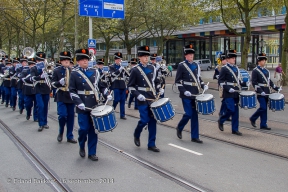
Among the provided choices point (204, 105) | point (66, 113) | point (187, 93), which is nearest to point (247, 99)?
point (204, 105)

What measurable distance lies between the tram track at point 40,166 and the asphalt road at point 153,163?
97mm

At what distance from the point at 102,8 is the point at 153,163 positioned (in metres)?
15.7

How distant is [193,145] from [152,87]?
1.62 m

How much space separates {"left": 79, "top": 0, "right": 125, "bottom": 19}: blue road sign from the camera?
67.3ft

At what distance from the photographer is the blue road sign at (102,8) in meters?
→ 20.5

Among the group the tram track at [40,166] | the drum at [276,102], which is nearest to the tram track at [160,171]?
the tram track at [40,166]

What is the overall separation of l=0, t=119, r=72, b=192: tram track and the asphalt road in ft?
0.32

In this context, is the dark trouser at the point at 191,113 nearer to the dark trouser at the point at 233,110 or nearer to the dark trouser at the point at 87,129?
the dark trouser at the point at 233,110

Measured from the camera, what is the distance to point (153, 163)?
689 cm

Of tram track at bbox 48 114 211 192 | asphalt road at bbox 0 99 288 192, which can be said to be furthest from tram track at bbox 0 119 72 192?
tram track at bbox 48 114 211 192

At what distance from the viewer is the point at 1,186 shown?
228 inches

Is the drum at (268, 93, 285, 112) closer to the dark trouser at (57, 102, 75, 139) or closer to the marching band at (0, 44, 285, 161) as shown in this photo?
the marching band at (0, 44, 285, 161)

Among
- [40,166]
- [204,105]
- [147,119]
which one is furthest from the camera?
[204,105]

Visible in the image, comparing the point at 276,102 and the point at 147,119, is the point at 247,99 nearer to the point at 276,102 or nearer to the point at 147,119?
the point at 276,102
